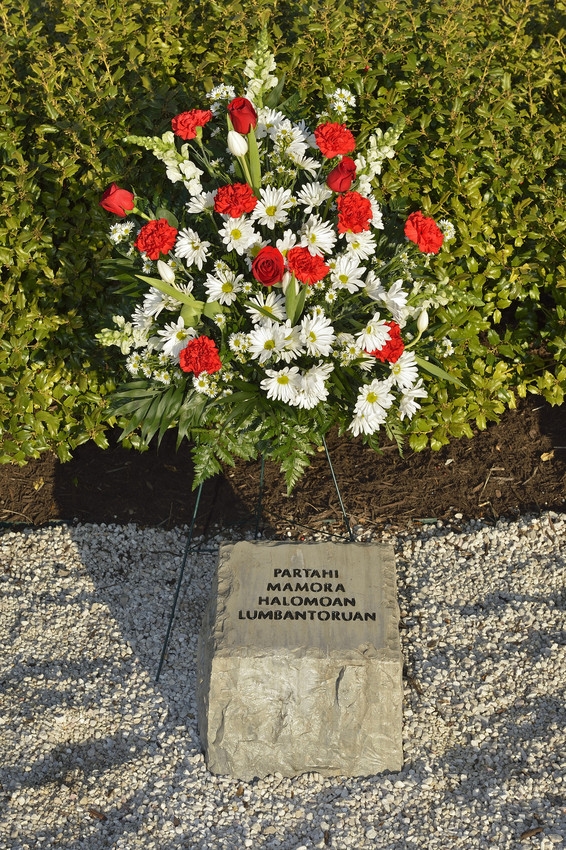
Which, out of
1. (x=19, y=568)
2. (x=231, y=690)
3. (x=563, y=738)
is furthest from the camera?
(x=19, y=568)

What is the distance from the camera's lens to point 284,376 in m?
2.86

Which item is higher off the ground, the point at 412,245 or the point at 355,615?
the point at 412,245

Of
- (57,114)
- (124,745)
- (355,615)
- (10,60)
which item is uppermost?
(10,60)

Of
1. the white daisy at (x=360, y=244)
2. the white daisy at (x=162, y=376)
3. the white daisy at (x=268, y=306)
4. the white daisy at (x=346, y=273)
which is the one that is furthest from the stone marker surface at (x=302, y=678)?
the white daisy at (x=360, y=244)

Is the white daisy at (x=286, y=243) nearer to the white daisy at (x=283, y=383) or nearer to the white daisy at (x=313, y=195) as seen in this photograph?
the white daisy at (x=313, y=195)

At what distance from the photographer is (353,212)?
2799 mm

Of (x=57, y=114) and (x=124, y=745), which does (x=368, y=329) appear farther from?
(x=57, y=114)

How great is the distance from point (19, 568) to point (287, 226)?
187cm

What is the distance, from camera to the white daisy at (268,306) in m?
2.87

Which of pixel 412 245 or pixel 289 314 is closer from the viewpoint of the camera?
pixel 289 314

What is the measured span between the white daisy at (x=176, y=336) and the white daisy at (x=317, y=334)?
1.27 ft

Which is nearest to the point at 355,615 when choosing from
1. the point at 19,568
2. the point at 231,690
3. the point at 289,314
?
the point at 231,690

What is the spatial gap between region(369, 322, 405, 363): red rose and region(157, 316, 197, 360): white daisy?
0.61m

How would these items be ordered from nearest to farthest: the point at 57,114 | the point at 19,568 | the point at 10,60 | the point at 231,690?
the point at 231,690, the point at 19,568, the point at 57,114, the point at 10,60
